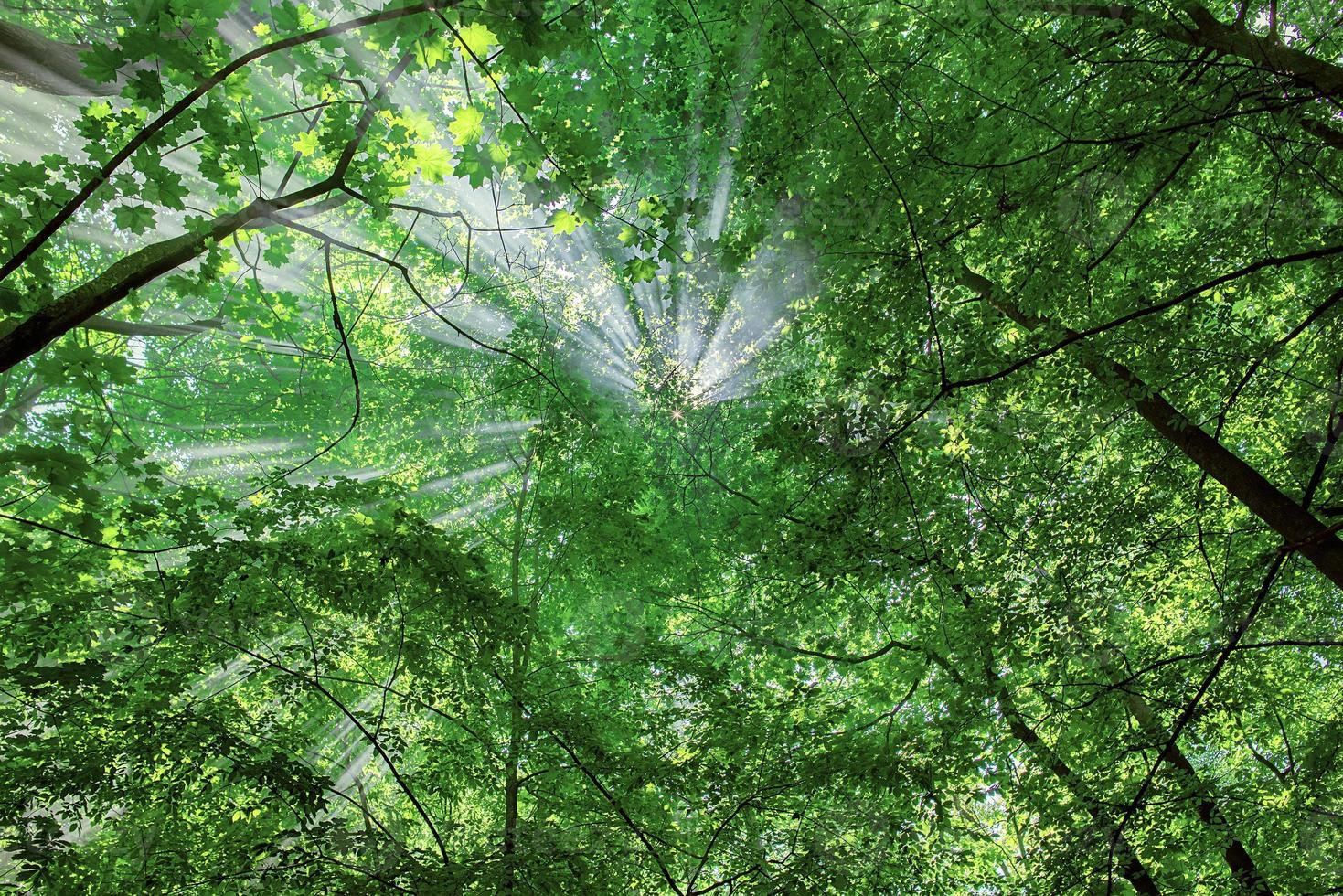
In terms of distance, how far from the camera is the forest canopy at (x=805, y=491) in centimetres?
297

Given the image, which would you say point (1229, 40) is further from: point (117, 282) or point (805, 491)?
point (117, 282)

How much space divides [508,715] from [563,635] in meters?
2.34

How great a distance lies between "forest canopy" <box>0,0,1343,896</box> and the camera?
2.97 m

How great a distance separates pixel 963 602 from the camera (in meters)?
4.90

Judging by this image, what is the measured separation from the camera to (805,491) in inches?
196

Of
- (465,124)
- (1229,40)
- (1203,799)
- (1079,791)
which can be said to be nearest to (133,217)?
(465,124)

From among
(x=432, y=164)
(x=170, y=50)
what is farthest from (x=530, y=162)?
(x=170, y=50)

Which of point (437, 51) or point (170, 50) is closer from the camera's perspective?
point (170, 50)

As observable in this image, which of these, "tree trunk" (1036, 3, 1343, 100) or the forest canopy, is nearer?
the forest canopy

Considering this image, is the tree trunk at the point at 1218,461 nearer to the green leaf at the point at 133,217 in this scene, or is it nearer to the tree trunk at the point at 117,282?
the tree trunk at the point at 117,282

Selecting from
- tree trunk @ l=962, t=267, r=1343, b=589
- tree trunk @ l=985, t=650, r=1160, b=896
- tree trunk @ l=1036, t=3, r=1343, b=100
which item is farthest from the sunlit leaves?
tree trunk @ l=985, t=650, r=1160, b=896

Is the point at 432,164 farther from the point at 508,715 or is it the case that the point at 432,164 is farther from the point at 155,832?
the point at 155,832

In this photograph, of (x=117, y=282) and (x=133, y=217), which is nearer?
(x=117, y=282)

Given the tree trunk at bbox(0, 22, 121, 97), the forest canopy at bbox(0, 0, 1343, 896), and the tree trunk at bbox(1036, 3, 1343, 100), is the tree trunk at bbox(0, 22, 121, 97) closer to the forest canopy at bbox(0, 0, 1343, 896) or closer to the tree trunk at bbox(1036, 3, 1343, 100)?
the forest canopy at bbox(0, 0, 1343, 896)
